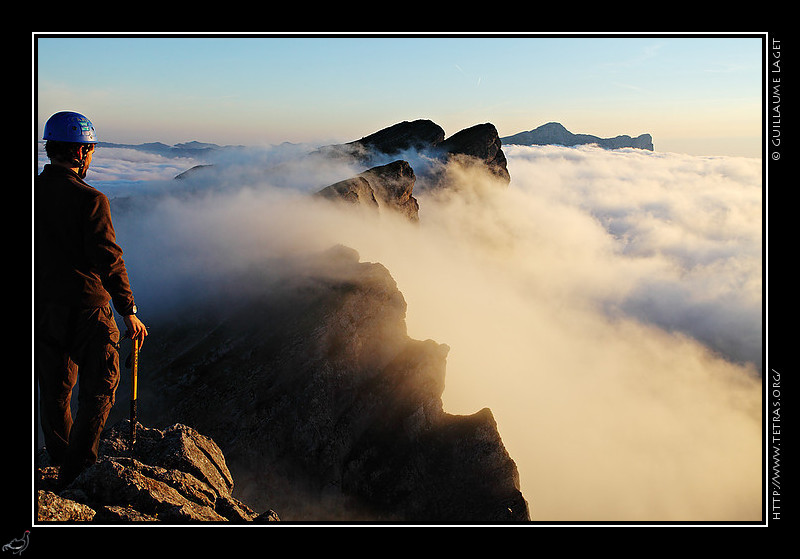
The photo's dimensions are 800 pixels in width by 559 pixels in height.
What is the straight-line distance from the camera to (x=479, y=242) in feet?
494

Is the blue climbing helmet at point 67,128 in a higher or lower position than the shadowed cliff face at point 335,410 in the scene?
higher

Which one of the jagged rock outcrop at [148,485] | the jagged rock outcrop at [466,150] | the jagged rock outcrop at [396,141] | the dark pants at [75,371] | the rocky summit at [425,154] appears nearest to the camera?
the dark pants at [75,371]

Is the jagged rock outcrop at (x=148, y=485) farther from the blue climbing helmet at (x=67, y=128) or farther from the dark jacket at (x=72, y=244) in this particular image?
the blue climbing helmet at (x=67, y=128)

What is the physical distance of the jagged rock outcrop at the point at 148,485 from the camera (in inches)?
348

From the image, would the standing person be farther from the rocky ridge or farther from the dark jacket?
the rocky ridge

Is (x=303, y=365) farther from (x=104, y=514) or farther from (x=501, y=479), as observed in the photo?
(x=104, y=514)

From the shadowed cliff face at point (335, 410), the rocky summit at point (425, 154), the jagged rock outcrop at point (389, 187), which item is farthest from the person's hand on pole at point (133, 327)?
the rocky summit at point (425, 154)

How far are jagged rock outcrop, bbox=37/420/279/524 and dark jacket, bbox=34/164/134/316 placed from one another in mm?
3251

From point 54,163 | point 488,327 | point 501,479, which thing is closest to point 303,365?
point 501,479

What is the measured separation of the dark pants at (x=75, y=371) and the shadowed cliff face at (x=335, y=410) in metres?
17.1

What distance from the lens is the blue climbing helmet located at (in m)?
8.42

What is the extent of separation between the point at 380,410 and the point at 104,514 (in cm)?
2301

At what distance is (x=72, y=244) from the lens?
27.6ft
